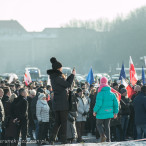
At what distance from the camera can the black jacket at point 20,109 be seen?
11.2 meters

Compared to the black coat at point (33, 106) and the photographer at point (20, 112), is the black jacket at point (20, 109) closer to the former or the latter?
the photographer at point (20, 112)

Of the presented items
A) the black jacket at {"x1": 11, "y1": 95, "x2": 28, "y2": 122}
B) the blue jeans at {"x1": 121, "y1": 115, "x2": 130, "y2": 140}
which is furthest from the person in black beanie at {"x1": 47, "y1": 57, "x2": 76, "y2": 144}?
the blue jeans at {"x1": 121, "y1": 115, "x2": 130, "y2": 140}

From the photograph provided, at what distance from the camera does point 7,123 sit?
444 inches

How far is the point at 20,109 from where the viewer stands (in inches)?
441

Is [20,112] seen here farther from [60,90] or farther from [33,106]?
[33,106]

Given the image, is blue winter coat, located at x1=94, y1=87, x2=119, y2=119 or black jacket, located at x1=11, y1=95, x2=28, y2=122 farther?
black jacket, located at x1=11, y1=95, x2=28, y2=122

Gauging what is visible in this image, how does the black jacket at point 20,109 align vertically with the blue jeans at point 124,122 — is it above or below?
above

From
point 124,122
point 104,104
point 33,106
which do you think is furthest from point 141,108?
point 33,106

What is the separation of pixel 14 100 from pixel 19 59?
115 metres

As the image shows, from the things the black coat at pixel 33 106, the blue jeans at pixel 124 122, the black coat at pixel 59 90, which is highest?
the black coat at pixel 59 90

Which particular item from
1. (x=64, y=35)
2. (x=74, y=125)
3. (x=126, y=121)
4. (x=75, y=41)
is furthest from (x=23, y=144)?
(x=64, y=35)

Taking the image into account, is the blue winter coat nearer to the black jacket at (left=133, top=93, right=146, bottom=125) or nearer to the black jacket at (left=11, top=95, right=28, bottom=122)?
the black jacket at (left=133, top=93, right=146, bottom=125)

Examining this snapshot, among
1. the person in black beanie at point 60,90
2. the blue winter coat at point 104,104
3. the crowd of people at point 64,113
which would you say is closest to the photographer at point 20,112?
the crowd of people at point 64,113

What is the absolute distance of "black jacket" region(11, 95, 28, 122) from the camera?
11.2m
